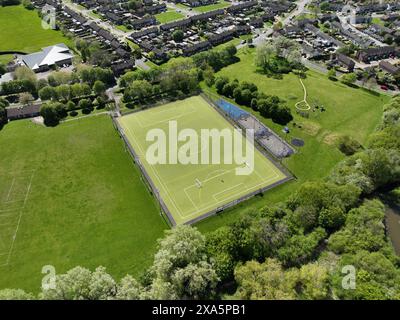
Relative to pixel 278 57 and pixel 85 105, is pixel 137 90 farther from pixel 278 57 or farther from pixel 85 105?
pixel 278 57

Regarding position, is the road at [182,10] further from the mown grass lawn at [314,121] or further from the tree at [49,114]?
the tree at [49,114]

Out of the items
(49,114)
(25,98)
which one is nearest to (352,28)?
(49,114)

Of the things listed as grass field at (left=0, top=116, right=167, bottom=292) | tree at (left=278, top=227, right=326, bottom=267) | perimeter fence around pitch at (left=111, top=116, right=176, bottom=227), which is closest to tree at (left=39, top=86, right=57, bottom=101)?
grass field at (left=0, top=116, right=167, bottom=292)

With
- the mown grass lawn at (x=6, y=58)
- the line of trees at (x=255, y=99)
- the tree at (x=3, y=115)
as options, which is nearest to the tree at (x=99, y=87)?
the tree at (x=3, y=115)

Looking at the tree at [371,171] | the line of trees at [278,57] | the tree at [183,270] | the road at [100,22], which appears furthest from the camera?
the road at [100,22]

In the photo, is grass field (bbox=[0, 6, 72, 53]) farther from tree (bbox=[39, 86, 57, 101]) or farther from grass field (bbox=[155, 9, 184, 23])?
grass field (bbox=[155, 9, 184, 23])

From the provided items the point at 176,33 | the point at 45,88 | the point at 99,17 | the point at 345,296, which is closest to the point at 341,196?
the point at 345,296
